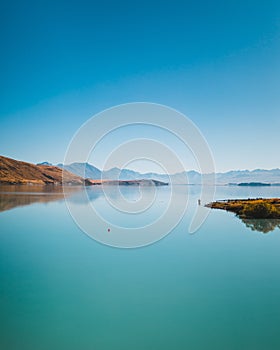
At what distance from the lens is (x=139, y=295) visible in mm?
10891

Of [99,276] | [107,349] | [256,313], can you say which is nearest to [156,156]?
[99,276]

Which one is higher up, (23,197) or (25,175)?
(25,175)

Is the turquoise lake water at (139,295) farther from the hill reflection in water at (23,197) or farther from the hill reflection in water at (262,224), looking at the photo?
the hill reflection in water at (23,197)

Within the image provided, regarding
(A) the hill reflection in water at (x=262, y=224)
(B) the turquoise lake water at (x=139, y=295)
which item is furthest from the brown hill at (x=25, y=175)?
(B) the turquoise lake water at (x=139, y=295)

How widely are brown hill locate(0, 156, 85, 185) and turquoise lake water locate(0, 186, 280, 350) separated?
95.1 meters

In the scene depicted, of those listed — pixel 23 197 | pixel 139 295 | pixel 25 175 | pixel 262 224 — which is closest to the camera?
pixel 139 295

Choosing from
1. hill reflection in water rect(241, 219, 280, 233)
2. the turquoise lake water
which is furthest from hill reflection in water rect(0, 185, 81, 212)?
hill reflection in water rect(241, 219, 280, 233)

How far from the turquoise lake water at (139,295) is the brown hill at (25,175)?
9509 cm

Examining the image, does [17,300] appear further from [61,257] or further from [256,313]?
[256,313]

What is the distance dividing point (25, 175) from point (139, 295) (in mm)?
117059

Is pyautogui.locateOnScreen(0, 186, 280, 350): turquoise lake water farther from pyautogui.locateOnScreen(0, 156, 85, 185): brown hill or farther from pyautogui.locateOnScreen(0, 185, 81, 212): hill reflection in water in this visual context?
pyautogui.locateOnScreen(0, 156, 85, 185): brown hill

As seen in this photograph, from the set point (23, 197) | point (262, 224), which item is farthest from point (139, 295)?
point (23, 197)

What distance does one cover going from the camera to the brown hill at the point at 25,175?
350 feet

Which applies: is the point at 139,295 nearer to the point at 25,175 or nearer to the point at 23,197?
the point at 23,197
